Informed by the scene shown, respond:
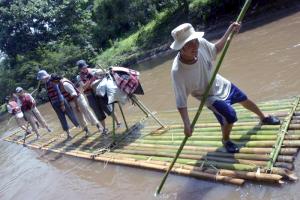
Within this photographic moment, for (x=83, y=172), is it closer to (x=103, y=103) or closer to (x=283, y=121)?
(x=103, y=103)

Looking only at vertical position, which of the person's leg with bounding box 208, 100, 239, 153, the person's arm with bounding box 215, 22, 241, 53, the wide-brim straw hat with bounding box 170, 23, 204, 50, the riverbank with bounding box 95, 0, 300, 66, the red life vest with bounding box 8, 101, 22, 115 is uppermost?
the wide-brim straw hat with bounding box 170, 23, 204, 50

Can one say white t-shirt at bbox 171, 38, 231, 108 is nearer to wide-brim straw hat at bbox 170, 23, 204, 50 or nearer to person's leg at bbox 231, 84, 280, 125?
person's leg at bbox 231, 84, 280, 125

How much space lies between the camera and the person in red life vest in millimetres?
8219

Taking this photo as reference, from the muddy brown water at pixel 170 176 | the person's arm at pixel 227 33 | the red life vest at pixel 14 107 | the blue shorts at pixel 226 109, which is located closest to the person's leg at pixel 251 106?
the blue shorts at pixel 226 109

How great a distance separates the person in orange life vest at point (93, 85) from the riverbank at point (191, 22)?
9.13 meters

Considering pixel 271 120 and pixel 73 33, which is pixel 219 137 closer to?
pixel 271 120

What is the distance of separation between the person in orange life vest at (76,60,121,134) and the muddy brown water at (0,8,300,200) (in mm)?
1119

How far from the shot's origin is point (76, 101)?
852cm

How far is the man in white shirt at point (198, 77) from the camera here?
4.07 meters

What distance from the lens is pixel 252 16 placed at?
16.8 metres

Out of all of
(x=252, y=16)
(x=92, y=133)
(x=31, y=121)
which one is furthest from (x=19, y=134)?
(x=252, y=16)

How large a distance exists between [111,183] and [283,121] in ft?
8.80

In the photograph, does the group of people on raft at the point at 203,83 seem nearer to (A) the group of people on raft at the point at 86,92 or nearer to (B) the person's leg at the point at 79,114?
(A) the group of people on raft at the point at 86,92

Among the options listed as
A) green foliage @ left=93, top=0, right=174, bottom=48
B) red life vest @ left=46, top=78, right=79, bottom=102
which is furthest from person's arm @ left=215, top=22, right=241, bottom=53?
green foliage @ left=93, top=0, right=174, bottom=48
